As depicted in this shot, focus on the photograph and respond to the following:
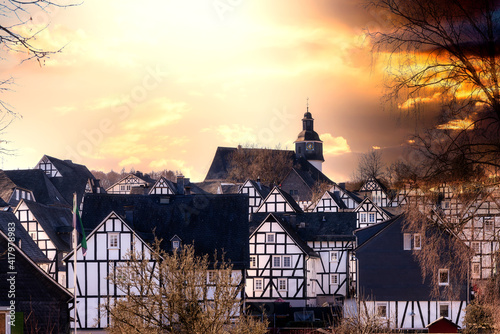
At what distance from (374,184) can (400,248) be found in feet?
154

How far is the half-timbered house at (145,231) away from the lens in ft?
111

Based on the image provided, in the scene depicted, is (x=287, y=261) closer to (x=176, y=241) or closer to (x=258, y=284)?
(x=258, y=284)

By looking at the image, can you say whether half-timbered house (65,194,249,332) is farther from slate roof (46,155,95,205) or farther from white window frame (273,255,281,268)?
slate roof (46,155,95,205)

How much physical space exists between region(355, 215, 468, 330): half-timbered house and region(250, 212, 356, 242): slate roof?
1073cm

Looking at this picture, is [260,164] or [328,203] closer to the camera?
[328,203]

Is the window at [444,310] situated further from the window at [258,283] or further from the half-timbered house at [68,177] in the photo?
the half-timbered house at [68,177]

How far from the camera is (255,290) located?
43750 millimetres

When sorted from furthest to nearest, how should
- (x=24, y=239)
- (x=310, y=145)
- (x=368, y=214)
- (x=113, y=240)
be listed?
(x=310, y=145) → (x=368, y=214) → (x=113, y=240) → (x=24, y=239)

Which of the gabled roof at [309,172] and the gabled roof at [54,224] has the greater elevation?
the gabled roof at [309,172]

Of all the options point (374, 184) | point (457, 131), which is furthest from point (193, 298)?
point (374, 184)

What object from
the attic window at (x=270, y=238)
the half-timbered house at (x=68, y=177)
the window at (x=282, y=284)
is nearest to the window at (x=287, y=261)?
the window at (x=282, y=284)

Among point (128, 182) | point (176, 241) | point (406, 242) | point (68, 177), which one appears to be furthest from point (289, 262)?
point (128, 182)

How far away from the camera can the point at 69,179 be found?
75.5 m

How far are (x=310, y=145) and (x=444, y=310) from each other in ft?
253
